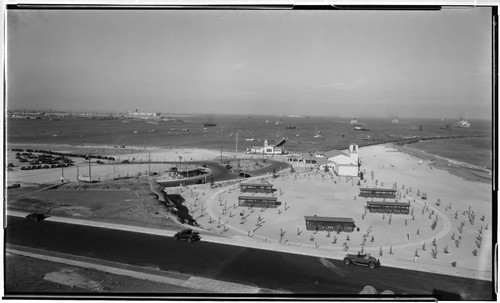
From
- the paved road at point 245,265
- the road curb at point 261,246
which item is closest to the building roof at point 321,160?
the road curb at point 261,246

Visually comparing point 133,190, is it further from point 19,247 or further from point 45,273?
point 45,273

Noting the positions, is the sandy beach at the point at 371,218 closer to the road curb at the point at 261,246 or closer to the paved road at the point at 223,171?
the road curb at the point at 261,246

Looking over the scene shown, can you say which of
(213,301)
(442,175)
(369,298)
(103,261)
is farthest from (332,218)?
(442,175)

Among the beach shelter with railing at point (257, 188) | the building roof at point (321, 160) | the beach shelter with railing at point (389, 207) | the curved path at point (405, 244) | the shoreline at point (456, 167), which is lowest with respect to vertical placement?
the curved path at point (405, 244)

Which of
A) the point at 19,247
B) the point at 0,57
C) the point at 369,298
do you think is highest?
the point at 0,57

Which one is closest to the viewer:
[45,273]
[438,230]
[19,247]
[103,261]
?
[45,273]

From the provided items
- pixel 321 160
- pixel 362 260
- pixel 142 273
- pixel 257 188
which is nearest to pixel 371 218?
pixel 362 260
